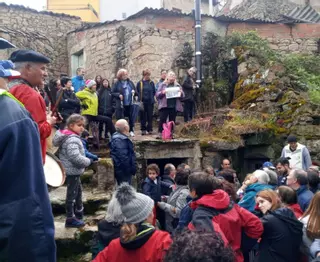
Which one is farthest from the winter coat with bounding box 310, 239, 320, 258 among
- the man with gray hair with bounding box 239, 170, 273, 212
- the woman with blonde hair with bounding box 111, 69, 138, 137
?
the woman with blonde hair with bounding box 111, 69, 138, 137

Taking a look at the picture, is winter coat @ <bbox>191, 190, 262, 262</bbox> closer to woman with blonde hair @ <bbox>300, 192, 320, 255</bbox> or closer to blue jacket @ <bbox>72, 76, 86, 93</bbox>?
woman with blonde hair @ <bbox>300, 192, 320, 255</bbox>

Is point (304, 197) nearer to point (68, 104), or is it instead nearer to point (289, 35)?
point (68, 104)

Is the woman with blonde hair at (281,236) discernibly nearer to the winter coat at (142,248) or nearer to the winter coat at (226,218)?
the winter coat at (226,218)

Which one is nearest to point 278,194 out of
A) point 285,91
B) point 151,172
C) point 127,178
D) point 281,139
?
point 151,172

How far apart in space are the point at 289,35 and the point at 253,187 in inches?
426

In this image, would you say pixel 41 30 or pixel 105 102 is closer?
pixel 105 102

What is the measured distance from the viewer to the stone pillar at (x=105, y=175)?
6723 millimetres

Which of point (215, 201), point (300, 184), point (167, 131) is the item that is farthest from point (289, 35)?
point (215, 201)

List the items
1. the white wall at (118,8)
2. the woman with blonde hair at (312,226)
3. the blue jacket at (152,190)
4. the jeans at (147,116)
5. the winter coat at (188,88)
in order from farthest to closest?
1. the white wall at (118,8)
2. the winter coat at (188,88)
3. the jeans at (147,116)
4. the blue jacket at (152,190)
5. the woman with blonde hair at (312,226)

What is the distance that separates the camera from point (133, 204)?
9.53ft

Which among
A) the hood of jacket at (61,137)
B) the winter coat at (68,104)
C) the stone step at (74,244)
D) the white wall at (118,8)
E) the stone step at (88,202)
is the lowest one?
the stone step at (74,244)

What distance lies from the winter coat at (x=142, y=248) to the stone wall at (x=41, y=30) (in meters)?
13.7

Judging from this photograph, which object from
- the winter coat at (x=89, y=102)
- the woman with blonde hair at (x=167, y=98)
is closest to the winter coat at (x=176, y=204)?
the winter coat at (x=89, y=102)

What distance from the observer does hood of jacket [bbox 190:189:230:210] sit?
3.50 m
